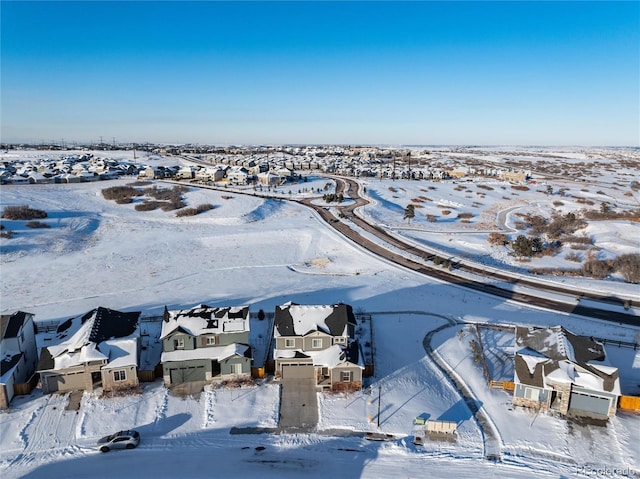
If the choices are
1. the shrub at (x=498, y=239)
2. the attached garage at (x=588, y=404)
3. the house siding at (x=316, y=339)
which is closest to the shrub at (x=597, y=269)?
the shrub at (x=498, y=239)

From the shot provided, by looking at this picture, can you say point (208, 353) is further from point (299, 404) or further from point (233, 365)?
point (299, 404)

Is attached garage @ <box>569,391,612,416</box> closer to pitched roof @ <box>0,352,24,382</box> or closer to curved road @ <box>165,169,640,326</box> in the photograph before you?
curved road @ <box>165,169,640,326</box>

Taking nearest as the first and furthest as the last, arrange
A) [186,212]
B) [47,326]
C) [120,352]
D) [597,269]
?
[120,352]
[47,326]
[597,269]
[186,212]

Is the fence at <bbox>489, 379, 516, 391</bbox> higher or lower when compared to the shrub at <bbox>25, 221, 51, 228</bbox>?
lower

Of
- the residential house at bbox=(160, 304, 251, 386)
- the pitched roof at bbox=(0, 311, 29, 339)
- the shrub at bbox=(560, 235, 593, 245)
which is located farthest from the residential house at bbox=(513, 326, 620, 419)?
the shrub at bbox=(560, 235, 593, 245)

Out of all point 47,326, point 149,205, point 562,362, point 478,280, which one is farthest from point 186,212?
point 562,362

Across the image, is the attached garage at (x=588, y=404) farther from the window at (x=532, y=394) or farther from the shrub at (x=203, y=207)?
the shrub at (x=203, y=207)
